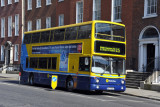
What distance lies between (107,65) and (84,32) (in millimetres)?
2385

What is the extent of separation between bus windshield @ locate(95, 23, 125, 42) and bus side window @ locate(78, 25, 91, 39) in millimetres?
508

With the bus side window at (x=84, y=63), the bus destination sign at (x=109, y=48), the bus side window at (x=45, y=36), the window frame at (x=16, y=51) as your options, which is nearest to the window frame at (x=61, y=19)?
the window frame at (x=16, y=51)

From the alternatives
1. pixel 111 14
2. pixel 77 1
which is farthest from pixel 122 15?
pixel 77 1

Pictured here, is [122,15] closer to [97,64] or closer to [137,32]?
[137,32]

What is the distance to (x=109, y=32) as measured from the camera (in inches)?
750

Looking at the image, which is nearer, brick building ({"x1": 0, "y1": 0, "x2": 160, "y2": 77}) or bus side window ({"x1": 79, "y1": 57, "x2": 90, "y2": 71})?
bus side window ({"x1": 79, "y1": 57, "x2": 90, "y2": 71})

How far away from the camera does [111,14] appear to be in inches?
1144

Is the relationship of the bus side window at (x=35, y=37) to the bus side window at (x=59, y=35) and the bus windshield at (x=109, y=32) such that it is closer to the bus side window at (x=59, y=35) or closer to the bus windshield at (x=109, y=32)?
the bus side window at (x=59, y=35)

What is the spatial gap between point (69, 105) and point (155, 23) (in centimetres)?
1412

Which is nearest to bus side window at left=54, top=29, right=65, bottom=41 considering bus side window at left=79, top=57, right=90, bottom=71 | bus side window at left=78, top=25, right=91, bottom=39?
bus side window at left=78, top=25, right=91, bottom=39

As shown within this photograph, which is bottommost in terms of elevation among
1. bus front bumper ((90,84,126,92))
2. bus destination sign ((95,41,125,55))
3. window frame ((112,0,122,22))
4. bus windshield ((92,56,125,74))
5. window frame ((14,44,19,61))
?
bus front bumper ((90,84,126,92))

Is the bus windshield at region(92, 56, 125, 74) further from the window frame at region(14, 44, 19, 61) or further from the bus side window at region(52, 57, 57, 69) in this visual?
the window frame at region(14, 44, 19, 61)

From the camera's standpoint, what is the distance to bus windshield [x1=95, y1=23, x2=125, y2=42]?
18.6 m

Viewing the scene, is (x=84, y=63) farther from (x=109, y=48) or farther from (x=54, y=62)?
(x=54, y=62)
